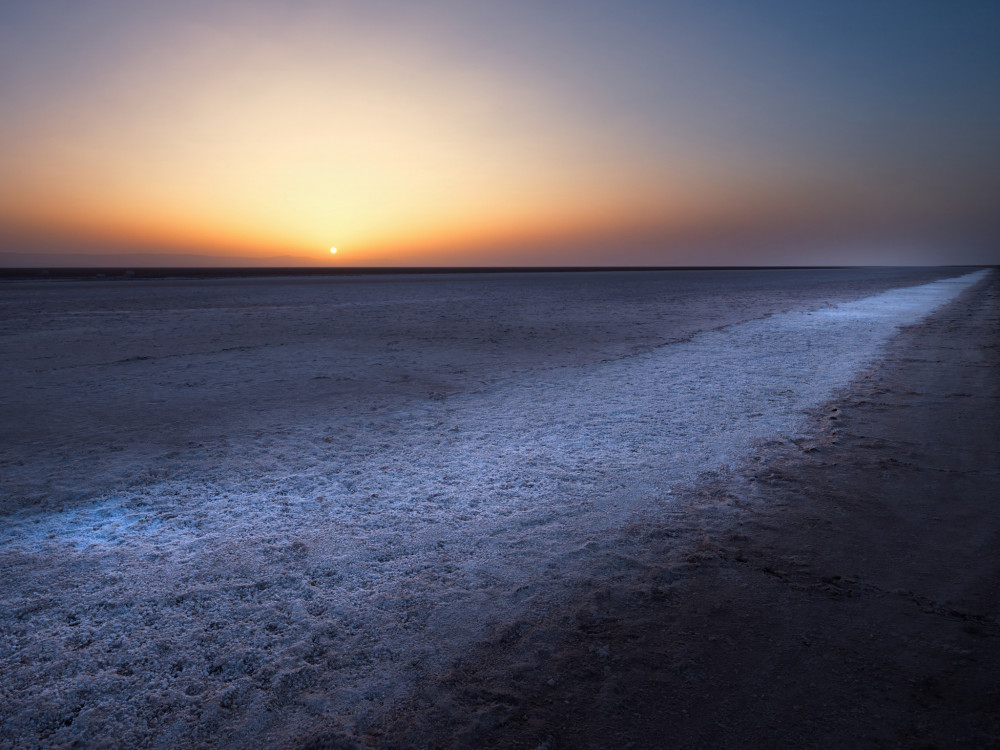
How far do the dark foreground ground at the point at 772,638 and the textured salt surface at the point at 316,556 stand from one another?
0.31m

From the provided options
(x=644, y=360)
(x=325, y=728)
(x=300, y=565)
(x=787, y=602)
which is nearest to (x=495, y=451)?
(x=300, y=565)

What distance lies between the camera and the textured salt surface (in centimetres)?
236

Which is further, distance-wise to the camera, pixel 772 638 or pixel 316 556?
pixel 316 556

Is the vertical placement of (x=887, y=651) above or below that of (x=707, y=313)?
below

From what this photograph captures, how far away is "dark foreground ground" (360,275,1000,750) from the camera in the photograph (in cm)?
215

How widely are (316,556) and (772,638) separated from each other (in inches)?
101

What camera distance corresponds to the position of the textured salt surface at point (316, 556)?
2361 mm

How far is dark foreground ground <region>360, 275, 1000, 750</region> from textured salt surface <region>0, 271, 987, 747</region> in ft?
Answer: 1.01

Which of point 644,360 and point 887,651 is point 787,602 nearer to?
point 887,651

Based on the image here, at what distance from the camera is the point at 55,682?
2.42m

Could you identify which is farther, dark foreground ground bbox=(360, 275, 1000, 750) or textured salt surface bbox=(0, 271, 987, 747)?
textured salt surface bbox=(0, 271, 987, 747)

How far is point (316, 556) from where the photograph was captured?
3.50 m

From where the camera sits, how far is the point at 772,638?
2645 mm

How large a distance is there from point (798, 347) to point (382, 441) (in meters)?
9.30
